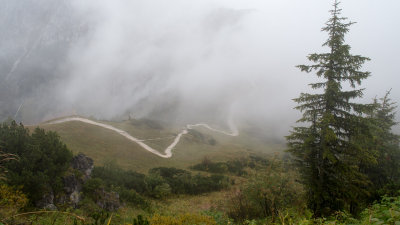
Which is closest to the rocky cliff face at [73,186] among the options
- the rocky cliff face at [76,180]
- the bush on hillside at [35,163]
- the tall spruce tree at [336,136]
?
the rocky cliff face at [76,180]

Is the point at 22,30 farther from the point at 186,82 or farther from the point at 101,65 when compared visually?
the point at 186,82

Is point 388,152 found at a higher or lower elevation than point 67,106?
lower

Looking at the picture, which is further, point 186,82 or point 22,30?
point 22,30

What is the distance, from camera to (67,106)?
11638 centimetres

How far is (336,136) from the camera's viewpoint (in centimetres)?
1117

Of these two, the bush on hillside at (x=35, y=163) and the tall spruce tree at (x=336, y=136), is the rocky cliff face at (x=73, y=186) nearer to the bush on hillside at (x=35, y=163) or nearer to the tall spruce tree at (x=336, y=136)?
the bush on hillside at (x=35, y=163)

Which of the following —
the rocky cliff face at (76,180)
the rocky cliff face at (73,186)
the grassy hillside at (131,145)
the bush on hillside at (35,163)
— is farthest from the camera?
the grassy hillside at (131,145)

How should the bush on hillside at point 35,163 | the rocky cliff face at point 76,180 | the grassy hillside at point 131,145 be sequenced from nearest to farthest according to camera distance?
the bush on hillside at point 35,163
the rocky cliff face at point 76,180
the grassy hillside at point 131,145

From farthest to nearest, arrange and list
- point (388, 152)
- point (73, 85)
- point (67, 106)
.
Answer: point (73, 85)
point (67, 106)
point (388, 152)

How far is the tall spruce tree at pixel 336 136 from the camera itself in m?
11.2

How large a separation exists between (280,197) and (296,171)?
102 inches

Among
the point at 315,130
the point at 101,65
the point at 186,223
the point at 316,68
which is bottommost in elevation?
the point at 186,223

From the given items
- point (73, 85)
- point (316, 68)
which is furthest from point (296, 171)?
point (73, 85)

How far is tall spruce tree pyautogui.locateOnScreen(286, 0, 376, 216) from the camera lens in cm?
1124
